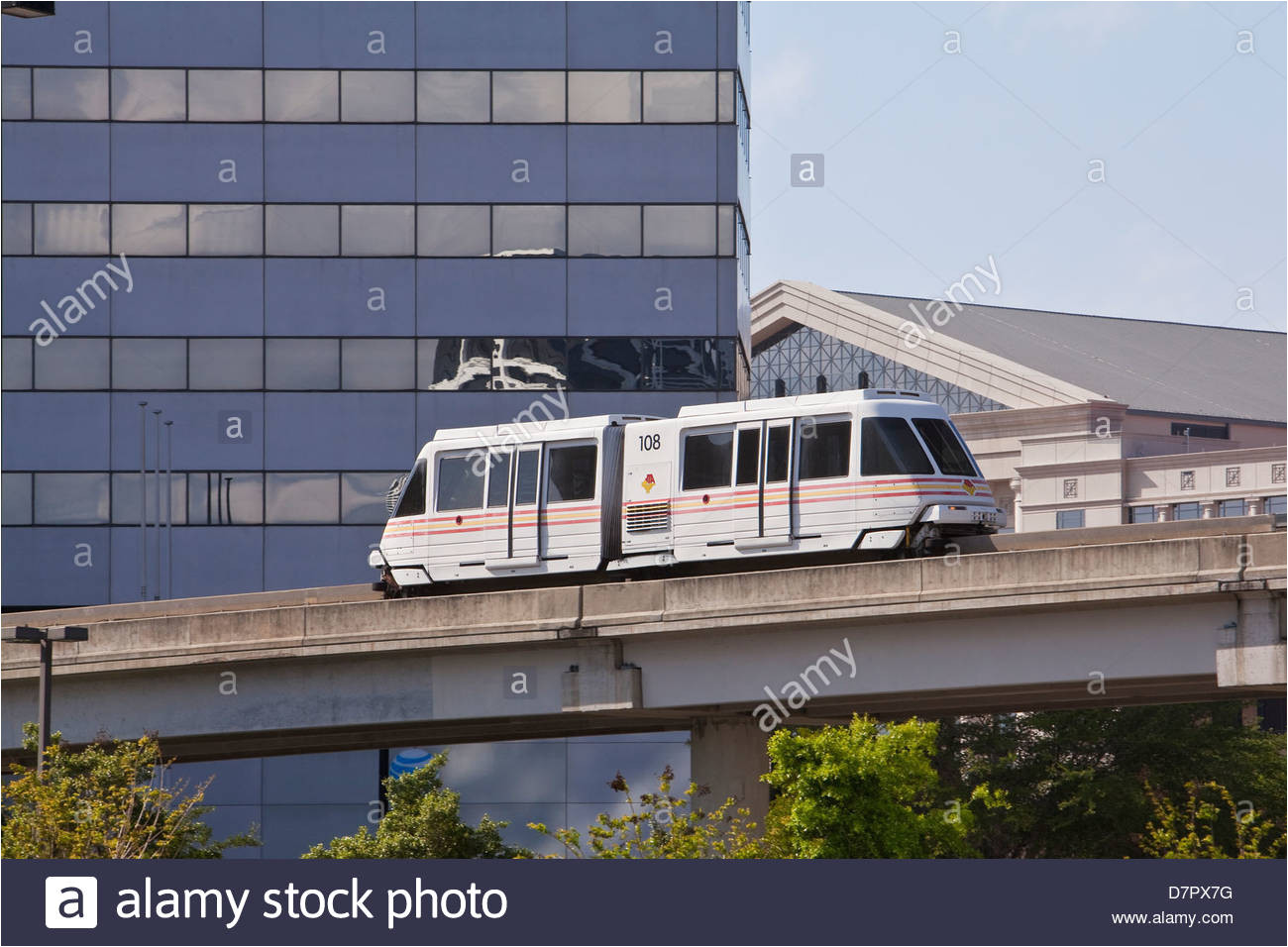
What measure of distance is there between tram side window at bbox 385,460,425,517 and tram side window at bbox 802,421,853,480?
6.55 meters

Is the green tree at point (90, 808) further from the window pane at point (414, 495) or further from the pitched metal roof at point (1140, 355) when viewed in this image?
the pitched metal roof at point (1140, 355)

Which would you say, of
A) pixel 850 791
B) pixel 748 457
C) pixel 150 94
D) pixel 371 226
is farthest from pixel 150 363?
pixel 850 791

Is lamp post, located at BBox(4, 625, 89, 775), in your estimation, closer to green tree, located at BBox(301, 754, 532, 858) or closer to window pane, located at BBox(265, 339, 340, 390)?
green tree, located at BBox(301, 754, 532, 858)

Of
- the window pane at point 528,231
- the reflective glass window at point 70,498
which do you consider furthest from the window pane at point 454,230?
the reflective glass window at point 70,498

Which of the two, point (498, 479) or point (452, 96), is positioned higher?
point (452, 96)

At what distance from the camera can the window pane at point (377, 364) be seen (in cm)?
4806

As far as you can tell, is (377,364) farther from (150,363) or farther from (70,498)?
(70,498)

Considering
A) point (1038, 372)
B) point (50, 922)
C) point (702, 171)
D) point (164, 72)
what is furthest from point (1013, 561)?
point (1038, 372)

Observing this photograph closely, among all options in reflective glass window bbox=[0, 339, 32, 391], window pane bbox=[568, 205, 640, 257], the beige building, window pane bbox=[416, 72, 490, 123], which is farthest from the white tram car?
the beige building

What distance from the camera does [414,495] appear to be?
2969 cm

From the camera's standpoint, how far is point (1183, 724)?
1711 inches

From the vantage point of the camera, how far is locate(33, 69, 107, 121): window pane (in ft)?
159

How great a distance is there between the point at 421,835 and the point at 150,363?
915 inches

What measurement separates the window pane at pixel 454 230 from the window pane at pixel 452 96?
7.71ft
